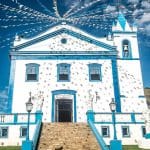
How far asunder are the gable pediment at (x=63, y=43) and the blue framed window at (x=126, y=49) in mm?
1225

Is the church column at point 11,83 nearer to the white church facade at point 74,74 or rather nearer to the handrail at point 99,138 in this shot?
the white church facade at point 74,74

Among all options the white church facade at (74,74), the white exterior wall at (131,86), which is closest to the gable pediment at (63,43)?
the white church facade at (74,74)

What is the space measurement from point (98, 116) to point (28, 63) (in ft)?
27.5

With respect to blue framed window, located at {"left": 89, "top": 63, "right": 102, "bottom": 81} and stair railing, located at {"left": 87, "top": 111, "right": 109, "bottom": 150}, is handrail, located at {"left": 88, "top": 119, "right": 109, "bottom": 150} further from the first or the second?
blue framed window, located at {"left": 89, "top": 63, "right": 102, "bottom": 81}

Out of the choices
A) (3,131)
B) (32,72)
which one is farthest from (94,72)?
(3,131)

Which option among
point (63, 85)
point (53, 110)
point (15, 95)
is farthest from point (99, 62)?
point (15, 95)

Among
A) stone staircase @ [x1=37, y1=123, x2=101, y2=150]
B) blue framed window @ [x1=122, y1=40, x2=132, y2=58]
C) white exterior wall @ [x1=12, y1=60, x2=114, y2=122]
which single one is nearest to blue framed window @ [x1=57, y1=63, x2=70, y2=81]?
white exterior wall @ [x1=12, y1=60, x2=114, y2=122]

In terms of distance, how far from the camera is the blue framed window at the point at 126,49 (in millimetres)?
27897

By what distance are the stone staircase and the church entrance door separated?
14.9 ft

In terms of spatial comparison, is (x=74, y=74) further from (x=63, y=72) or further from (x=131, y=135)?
(x=131, y=135)

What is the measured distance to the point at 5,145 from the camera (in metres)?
20.8

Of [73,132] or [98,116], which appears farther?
[98,116]

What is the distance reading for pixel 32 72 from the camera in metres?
26.4

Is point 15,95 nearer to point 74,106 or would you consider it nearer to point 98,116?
point 74,106
